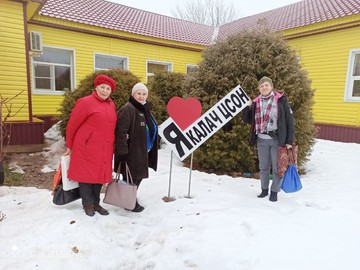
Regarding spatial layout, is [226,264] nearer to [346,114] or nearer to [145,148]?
[145,148]

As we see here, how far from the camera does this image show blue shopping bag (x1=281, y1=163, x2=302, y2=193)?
12.1 feet

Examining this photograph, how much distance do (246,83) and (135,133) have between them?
2602 mm

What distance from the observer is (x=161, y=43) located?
43.6 feet

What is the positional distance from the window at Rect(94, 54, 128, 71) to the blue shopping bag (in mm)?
10072

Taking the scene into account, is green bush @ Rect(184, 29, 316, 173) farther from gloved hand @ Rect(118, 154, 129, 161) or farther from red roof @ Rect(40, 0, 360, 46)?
red roof @ Rect(40, 0, 360, 46)

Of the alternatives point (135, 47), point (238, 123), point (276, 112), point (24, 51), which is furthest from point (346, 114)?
point (24, 51)

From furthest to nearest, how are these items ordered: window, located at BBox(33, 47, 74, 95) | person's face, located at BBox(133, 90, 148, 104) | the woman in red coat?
Answer: window, located at BBox(33, 47, 74, 95) < person's face, located at BBox(133, 90, 148, 104) < the woman in red coat

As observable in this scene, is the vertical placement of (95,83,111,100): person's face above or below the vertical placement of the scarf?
above

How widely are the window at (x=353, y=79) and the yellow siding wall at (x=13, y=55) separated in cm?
1050

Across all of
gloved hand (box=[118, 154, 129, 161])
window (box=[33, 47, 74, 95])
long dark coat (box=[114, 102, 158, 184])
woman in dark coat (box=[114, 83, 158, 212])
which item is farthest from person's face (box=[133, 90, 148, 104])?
window (box=[33, 47, 74, 95])

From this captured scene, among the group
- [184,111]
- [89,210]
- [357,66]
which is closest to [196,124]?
[184,111]

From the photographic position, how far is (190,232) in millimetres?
3021

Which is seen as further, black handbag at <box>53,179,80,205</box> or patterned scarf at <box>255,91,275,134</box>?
patterned scarf at <box>255,91,275,134</box>

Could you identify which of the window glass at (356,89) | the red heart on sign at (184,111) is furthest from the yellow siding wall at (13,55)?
the window glass at (356,89)
